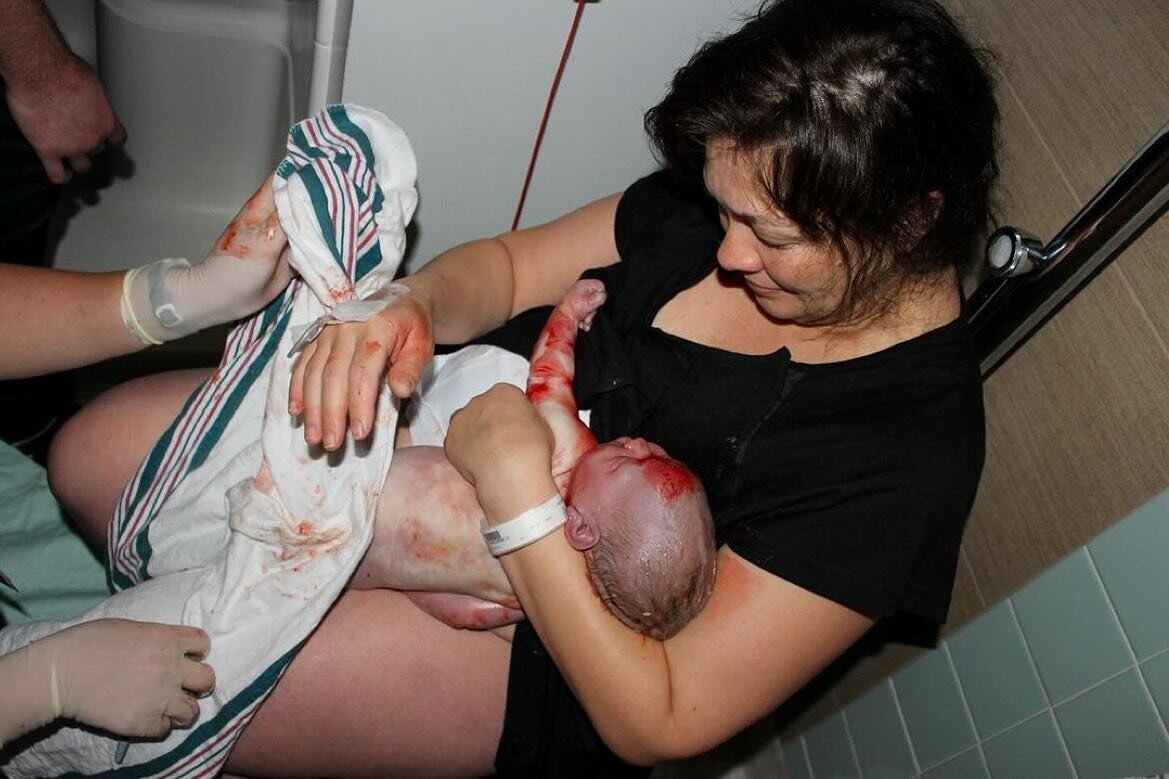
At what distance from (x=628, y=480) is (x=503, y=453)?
0.16m

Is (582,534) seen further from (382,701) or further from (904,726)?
(904,726)

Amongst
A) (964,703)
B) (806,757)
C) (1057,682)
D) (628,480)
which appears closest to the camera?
(628,480)

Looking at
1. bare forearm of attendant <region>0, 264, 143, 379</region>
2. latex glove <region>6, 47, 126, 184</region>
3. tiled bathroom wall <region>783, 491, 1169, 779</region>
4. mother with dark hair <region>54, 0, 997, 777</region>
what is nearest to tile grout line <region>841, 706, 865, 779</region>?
tiled bathroom wall <region>783, 491, 1169, 779</region>

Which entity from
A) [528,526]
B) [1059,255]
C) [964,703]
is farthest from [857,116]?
[964,703]

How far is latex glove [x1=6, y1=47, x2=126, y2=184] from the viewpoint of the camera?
1.63 metres

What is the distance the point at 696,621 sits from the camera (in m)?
1.12

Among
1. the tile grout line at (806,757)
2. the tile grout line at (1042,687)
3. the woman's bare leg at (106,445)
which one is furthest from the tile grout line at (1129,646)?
the woman's bare leg at (106,445)

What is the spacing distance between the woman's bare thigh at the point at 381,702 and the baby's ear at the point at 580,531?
22cm

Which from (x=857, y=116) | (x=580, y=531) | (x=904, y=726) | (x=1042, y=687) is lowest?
(x=904, y=726)

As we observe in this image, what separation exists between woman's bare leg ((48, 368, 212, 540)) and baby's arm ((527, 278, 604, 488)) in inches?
21.1

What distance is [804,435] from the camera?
45.3 inches

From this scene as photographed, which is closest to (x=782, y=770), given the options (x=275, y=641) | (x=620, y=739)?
(x=620, y=739)

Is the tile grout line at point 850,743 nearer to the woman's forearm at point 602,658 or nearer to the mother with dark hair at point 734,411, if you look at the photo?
the mother with dark hair at point 734,411

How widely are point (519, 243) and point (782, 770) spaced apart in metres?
1.32
